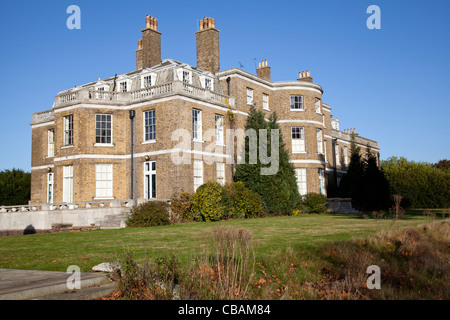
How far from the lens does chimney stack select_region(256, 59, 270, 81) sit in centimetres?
3847

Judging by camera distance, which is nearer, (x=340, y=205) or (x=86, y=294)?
(x=86, y=294)

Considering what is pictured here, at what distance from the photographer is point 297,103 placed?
37.7 metres

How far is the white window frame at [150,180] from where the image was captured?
29328 millimetres

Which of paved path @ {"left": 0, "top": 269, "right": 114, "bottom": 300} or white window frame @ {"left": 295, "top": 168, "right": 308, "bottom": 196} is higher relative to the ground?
white window frame @ {"left": 295, "top": 168, "right": 308, "bottom": 196}

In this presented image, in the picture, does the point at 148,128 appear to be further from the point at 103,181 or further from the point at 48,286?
the point at 48,286

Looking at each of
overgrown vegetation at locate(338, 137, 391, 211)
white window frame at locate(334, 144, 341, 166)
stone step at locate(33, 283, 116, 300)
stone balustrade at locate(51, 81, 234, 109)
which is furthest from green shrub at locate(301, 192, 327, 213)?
stone step at locate(33, 283, 116, 300)

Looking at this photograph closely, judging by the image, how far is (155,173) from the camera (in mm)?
29141

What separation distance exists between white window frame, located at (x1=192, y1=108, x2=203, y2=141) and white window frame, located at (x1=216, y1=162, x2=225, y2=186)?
2.73 m

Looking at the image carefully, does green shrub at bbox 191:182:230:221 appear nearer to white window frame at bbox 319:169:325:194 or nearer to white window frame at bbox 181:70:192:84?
white window frame at bbox 181:70:192:84

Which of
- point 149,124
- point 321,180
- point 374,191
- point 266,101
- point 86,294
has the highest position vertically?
point 266,101

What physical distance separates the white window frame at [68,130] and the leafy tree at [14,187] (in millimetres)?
12653

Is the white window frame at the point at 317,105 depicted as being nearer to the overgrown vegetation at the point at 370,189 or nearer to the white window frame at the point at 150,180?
the overgrown vegetation at the point at 370,189

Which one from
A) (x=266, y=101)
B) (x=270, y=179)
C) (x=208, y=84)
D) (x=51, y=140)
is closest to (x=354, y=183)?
(x=266, y=101)

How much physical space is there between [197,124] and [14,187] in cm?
2147
